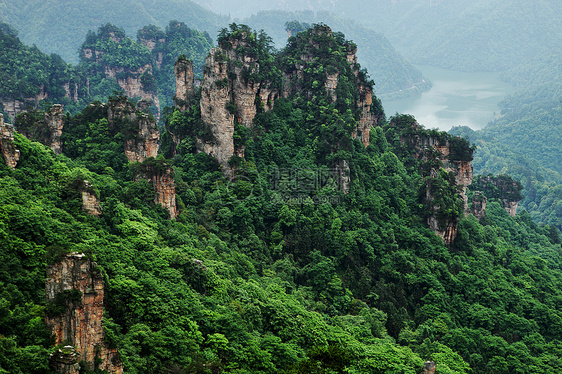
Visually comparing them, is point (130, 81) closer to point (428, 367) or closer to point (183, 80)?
point (183, 80)

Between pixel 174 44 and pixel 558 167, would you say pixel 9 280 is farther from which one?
pixel 558 167

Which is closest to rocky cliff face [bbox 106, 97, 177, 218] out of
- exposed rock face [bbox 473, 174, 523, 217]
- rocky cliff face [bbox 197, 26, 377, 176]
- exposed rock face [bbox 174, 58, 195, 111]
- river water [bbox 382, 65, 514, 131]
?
rocky cliff face [bbox 197, 26, 377, 176]

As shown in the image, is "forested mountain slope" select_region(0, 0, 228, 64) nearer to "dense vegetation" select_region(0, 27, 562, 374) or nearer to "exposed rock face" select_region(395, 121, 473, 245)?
"exposed rock face" select_region(395, 121, 473, 245)

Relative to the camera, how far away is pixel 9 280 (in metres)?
22.6

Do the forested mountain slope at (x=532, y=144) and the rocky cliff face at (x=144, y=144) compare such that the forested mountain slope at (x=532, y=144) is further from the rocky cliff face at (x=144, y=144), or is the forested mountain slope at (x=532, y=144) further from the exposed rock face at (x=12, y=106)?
the rocky cliff face at (x=144, y=144)

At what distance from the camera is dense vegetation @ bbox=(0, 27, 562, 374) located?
25.0 meters

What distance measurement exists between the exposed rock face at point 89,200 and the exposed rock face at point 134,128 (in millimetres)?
9571

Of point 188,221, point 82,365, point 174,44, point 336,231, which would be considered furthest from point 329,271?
point 174,44

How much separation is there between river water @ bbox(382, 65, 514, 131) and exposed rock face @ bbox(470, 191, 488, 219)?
81.6 m

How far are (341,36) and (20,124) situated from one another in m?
30.5

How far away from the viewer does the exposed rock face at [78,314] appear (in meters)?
21.3

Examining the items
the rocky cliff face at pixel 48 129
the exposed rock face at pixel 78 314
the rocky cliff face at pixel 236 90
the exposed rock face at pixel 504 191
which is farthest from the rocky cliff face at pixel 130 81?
the exposed rock face at pixel 78 314

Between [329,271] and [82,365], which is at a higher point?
[329,271]

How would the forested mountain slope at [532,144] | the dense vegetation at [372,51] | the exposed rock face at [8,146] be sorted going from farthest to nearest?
the dense vegetation at [372,51]
the forested mountain slope at [532,144]
the exposed rock face at [8,146]
